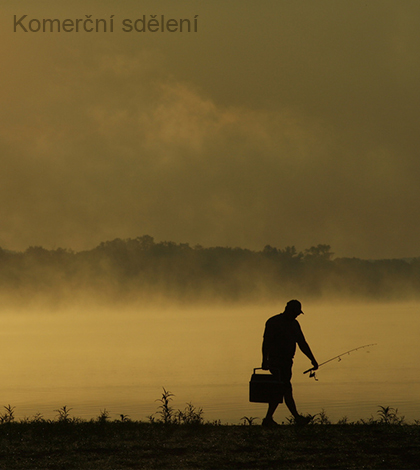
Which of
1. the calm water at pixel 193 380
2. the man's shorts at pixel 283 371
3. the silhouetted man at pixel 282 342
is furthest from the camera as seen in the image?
the calm water at pixel 193 380

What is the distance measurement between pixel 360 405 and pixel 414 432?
29.0ft

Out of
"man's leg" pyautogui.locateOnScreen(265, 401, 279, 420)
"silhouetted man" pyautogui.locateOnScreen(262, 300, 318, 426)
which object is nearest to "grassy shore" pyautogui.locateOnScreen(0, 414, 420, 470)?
"man's leg" pyautogui.locateOnScreen(265, 401, 279, 420)

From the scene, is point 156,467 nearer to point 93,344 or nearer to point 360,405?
point 360,405

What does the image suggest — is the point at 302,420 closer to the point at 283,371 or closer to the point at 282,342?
the point at 283,371

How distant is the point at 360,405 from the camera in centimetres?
2002

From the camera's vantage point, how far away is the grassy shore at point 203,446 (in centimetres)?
980

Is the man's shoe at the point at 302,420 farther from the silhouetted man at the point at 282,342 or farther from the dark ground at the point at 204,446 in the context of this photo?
the silhouetted man at the point at 282,342

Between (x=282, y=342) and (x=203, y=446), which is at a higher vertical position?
(x=282, y=342)

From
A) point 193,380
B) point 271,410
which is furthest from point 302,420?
point 193,380

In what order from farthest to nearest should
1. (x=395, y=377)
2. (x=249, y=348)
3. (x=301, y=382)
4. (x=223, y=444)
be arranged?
(x=249, y=348), (x=395, y=377), (x=301, y=382), (x=223, y=444)

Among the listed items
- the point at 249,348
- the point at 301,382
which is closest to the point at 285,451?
the point at 301,382

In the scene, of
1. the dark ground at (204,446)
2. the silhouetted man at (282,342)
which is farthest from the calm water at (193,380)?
A: the dark ground at (204,446)

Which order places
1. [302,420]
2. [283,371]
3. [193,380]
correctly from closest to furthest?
[302,420]
[283,371]
[193,380]

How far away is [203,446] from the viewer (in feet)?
35.1
